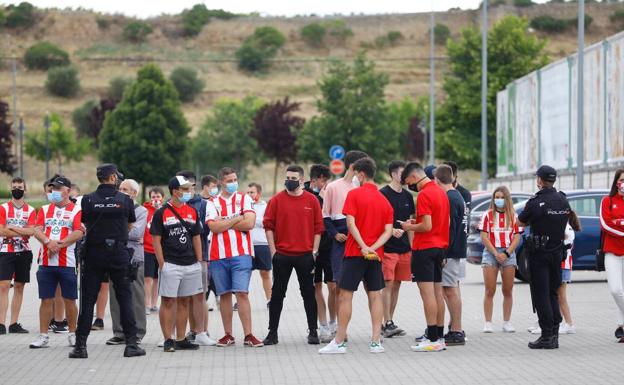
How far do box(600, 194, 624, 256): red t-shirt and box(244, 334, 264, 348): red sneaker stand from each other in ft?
12.4

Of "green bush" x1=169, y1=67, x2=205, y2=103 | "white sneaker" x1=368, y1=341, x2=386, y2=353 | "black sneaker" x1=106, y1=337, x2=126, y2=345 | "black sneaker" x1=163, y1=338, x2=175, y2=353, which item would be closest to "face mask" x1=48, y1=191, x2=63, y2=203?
"black sneaker" x1=106, y1=337, x2=126, y2=345

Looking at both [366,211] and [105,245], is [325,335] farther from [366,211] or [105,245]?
[105,245]

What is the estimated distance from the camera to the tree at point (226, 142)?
88.4 metres

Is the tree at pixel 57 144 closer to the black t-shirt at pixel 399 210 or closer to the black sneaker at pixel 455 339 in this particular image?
the black t-shirt at pixel 399 210

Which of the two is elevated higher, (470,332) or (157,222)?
(157,222)

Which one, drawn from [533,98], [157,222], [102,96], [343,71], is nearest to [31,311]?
[157,222]

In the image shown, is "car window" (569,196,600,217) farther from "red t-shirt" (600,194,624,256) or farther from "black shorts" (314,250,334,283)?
"black shorts" (314,250,334,283)

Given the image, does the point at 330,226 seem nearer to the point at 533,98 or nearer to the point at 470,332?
the point at 470,332

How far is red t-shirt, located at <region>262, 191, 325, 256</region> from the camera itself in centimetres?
1470

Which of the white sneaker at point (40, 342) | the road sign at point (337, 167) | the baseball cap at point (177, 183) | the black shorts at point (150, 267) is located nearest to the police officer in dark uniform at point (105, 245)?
the baseball cap at point (177, 183)

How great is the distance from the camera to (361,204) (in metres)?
13.8

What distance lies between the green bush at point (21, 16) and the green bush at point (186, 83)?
34.8 metres

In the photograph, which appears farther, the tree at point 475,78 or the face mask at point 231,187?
the tree at point 475,78

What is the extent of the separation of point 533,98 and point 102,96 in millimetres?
68171
